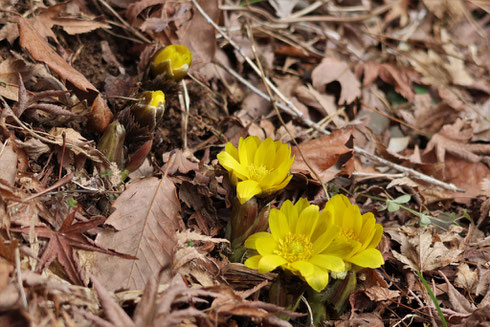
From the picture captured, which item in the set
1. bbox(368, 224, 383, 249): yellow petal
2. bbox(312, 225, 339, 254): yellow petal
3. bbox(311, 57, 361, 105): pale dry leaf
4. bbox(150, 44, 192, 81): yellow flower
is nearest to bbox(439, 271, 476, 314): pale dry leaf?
bbox(368, 224, 383, 249): yellow petal

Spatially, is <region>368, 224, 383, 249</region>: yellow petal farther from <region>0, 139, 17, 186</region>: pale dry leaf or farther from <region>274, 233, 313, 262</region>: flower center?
<region>0, 139, 17, 186</region>: pale dry leaf

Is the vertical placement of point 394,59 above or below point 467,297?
above

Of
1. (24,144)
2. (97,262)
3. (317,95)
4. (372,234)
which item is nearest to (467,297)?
(372,234)

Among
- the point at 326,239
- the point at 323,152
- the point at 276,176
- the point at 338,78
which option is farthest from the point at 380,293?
the point at 338,78

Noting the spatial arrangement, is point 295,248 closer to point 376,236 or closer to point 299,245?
point 299,245

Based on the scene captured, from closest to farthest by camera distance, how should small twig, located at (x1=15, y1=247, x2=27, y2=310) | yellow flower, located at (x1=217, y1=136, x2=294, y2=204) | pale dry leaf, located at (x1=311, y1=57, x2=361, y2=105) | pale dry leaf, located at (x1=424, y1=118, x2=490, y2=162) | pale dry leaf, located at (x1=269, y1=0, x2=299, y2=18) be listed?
small twig, located at (x1=15, y1=247, x2=27, y2=310), yellow flower, located at (x1=217, y1=136, x2=294, y2=204), pale dry leaf, located at (x1=424, y1=118, x2=490, y2=162), pale dry leaf, located at (x1=311, y1=57, x2=361, y2=105), pale dry leaf, located at (x1=269, y1=0, x2=299, y2=18)

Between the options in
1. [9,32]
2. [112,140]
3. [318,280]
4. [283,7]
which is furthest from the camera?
[283,7]

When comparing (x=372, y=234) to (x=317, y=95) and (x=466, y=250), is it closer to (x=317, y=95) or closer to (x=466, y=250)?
(x=466, y=250)

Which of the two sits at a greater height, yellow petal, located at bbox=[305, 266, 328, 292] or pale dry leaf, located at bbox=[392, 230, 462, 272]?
yellow petal, located at bbox=[305, 266, 328, 292]
